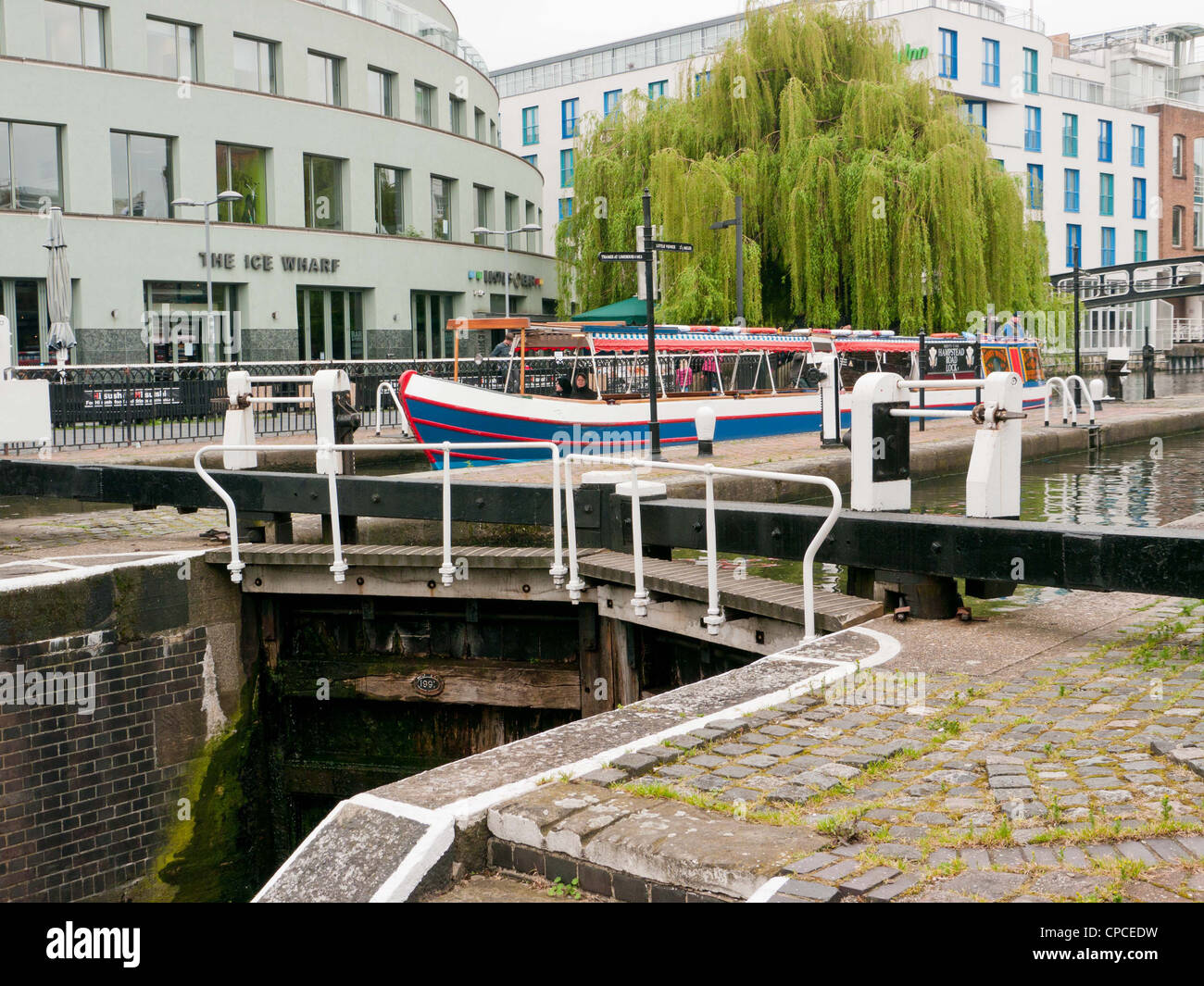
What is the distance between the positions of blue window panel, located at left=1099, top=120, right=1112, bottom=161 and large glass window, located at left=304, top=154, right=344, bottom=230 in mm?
42182

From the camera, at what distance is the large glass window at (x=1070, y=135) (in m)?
61.7

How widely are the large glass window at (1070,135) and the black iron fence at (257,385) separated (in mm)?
42561

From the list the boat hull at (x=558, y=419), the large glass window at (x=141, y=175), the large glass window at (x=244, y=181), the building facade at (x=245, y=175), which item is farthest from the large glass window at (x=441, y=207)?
the boat hull at (x=558, y=419)

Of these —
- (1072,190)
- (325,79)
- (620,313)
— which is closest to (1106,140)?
(1072,190)

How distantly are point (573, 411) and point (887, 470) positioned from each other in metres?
14.4

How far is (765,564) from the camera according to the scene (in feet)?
41.1

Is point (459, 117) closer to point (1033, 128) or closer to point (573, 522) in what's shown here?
point (1033, 128)

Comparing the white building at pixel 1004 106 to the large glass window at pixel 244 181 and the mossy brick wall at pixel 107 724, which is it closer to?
the large glass window at pixel 244 181

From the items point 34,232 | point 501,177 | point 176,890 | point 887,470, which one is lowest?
point 176,890

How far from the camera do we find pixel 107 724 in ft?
28.8

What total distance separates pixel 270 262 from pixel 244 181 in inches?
93.2

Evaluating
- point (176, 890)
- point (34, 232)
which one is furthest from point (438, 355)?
point (176, 890)

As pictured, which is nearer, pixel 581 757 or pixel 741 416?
pixel 581 757
